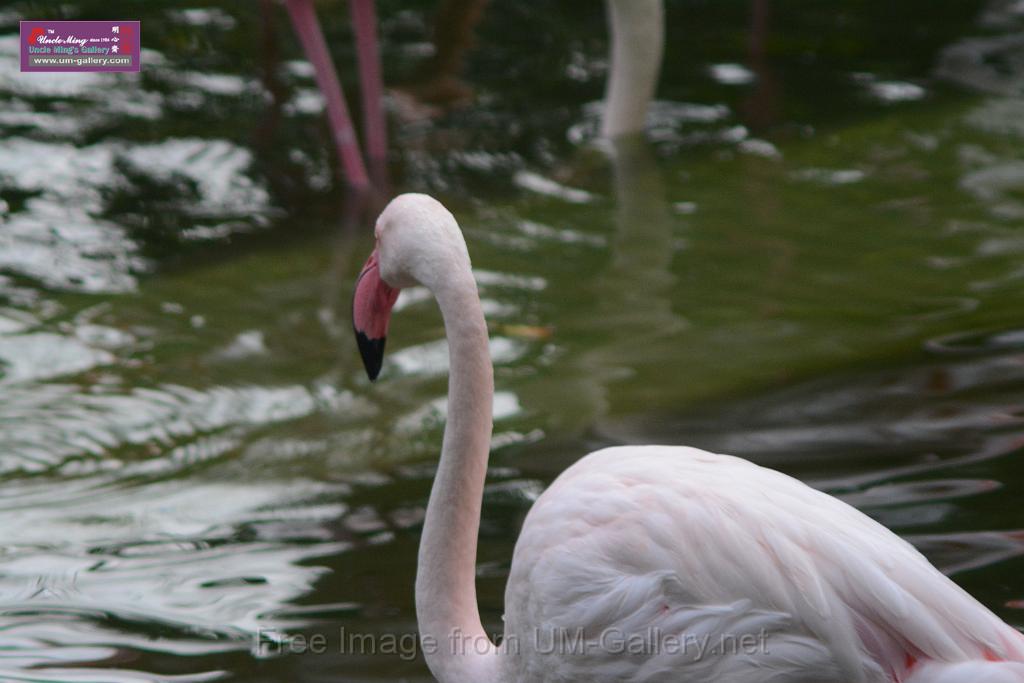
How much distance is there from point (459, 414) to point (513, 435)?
1.61 meters

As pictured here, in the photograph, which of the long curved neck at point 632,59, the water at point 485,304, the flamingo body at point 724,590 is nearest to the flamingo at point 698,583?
the flamingo body at point 724,590

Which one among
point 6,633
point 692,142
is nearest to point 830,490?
point 6,633

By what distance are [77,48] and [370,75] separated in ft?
6.76

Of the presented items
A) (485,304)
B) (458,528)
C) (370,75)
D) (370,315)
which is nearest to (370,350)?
(370,315)

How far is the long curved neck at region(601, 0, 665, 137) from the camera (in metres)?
7.03

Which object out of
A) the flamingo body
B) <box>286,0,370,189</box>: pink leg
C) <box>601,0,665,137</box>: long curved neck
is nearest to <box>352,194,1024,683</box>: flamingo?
the flamingo body

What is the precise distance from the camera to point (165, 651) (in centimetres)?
327

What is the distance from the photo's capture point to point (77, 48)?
25.1 ft

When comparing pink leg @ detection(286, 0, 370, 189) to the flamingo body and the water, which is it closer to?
the water

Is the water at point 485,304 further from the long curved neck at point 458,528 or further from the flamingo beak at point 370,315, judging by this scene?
the flamingo beak at point 370,315

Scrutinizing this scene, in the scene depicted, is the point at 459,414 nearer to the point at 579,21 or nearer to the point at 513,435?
the point at 513,435

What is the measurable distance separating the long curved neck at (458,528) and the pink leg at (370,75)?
4087 mm

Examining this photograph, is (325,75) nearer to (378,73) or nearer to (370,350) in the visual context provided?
(378,73)

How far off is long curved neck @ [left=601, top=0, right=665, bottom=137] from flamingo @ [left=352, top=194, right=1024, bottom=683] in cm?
454
